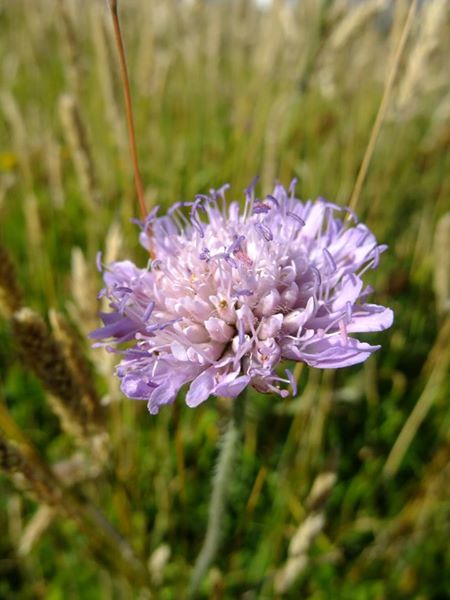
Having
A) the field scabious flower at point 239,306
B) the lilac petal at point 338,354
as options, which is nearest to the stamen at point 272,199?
the field scabious flower at point 239,306

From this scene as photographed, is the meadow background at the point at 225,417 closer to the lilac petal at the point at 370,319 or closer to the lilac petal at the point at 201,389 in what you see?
the lilac petal at the point at 201,389

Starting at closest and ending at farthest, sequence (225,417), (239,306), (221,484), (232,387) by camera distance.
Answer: (232,387)
(239,306)
(221,484)
(225,417)

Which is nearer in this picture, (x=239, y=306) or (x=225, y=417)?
(x=239, y=306)

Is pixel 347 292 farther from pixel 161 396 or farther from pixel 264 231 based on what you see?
pixel 161 396

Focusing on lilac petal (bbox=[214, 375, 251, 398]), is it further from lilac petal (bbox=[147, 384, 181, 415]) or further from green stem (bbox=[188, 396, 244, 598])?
green stem (bbox=[188, 396, 244, 598])

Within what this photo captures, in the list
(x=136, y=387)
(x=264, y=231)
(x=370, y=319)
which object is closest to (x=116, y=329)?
(x=136, y=387)

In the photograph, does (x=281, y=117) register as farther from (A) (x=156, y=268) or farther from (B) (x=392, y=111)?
(A) (x=156, y=268)

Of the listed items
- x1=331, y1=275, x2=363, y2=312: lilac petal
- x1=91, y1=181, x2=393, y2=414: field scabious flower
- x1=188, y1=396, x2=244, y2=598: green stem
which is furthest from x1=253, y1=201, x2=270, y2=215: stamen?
x1=188, y1=396, x2=244, y2=598: green stem
